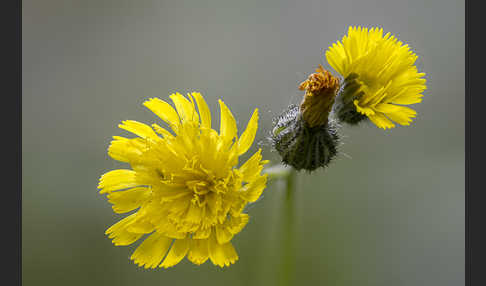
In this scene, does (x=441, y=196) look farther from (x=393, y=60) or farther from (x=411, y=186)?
(x=393, y=60)

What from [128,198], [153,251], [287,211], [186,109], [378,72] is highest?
[378,72]

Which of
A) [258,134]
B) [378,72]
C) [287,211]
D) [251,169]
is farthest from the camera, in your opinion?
[258,134]

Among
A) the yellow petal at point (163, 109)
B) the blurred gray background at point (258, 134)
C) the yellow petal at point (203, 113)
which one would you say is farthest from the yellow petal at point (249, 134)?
the blurred gray background at point (258, 134)

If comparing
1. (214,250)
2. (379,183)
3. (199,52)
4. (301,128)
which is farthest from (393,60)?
(199,52)

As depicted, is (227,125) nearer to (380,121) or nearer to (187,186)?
(187,186)

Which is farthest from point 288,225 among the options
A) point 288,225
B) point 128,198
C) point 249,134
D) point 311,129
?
point 128,198

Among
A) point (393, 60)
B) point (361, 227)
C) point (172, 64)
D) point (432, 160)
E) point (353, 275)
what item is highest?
point (172, 64)

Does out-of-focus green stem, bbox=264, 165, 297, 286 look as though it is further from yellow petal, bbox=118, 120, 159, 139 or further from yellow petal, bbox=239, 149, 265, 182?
yellow petal, bbox=118, 120, 159, 139
